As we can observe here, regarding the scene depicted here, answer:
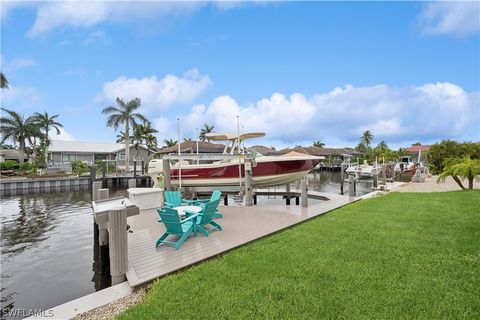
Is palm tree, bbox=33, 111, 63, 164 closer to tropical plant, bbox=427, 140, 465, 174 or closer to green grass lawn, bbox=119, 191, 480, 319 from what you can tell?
green grass lawn, bbox=119, 191, 480, 319

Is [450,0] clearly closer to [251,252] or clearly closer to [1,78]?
[251,252]

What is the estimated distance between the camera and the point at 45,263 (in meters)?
6.66

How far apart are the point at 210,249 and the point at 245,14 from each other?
44.6 feet

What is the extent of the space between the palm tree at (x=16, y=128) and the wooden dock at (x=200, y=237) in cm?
4389

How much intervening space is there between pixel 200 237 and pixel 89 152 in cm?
4585

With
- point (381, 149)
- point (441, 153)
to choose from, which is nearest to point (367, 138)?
point (381, 149)

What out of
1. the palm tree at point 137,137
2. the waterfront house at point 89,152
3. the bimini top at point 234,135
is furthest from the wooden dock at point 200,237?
the palm tree at point 137,137

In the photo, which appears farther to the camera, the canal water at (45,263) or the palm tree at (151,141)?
the palm tree at (151,141)

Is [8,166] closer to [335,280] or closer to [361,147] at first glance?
[335,280]

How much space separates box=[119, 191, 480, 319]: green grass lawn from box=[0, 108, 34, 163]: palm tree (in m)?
48.4

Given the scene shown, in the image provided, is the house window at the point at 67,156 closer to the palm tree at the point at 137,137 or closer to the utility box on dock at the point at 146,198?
the palm tree at the point at 137,137

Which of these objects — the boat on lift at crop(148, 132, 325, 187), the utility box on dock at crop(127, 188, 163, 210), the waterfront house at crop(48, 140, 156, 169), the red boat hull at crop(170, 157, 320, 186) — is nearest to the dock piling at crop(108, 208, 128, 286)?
the utility box on dock at crop(127, 188, 163, 210)

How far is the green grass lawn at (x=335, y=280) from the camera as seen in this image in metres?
3.07

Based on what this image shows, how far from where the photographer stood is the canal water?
498 cm
